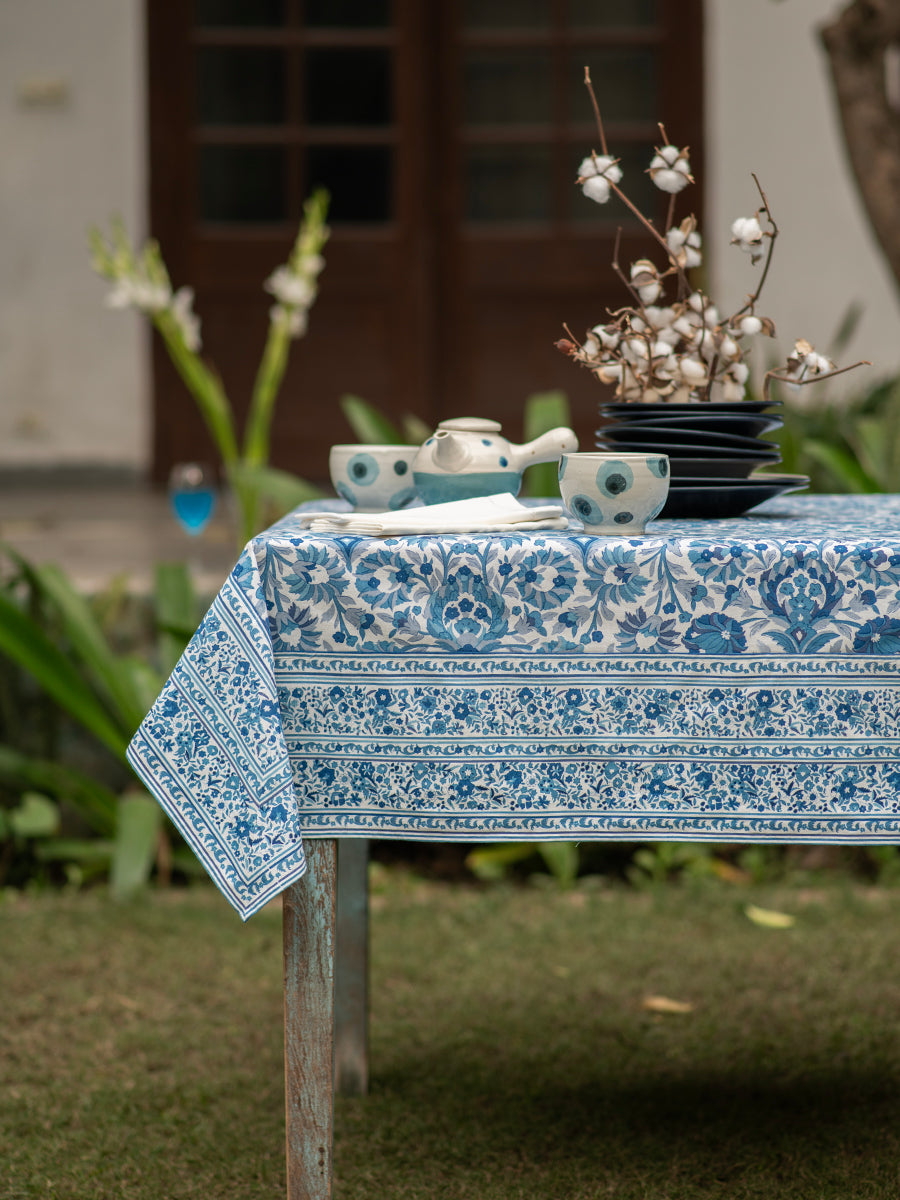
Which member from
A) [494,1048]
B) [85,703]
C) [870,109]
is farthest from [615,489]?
[870,109]

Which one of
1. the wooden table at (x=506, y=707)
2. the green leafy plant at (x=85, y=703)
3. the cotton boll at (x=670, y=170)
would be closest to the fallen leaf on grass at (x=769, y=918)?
the green leafy plant at (x=85, y=703)

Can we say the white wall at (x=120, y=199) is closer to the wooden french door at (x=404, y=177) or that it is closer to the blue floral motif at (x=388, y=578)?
the wooden french door at (x=404, y=177)

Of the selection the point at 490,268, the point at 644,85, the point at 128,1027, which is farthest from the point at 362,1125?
the point at 644,85

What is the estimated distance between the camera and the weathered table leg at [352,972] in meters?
1.79

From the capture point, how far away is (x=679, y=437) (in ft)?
4.99

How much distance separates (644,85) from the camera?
541 cm

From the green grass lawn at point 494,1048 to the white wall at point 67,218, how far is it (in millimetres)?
3126

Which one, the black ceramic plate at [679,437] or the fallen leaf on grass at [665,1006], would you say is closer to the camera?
the black ceramic plate at [679,437]

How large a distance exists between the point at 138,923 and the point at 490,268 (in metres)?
3.56

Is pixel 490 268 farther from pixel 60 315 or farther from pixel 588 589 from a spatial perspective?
pixel 588 589

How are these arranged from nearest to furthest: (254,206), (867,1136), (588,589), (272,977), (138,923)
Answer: (588,589) → (867,1136) → (272,977) → (138,923) → (254,206)

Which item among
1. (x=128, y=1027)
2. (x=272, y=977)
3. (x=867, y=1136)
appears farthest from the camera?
(x=272, y=977)

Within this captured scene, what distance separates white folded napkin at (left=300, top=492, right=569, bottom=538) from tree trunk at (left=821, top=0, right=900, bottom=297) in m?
1.94

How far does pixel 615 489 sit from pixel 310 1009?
1.90ft
